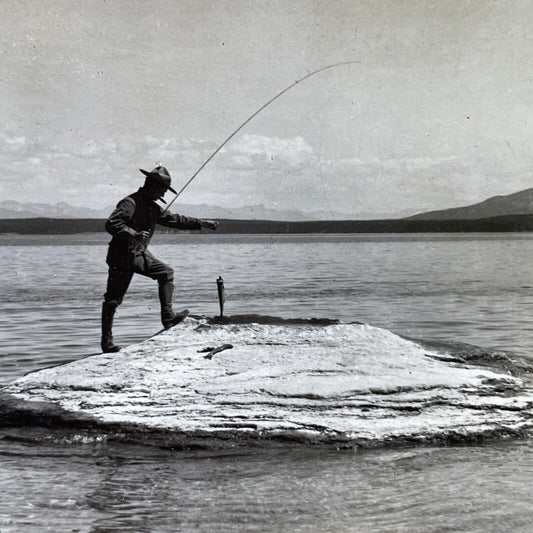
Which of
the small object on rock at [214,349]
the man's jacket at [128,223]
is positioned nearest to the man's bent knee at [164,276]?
the man's jacket at [128,223]

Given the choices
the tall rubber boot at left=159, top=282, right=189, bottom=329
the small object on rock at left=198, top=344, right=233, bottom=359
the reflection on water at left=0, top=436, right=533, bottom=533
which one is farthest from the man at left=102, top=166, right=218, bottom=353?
the reflection on water at left=0, top=436, right=533, bottom=533

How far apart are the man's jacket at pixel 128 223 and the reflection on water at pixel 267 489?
2.52 metres

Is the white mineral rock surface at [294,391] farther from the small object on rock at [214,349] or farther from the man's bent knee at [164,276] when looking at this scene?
the man's bent knee at [164,276]

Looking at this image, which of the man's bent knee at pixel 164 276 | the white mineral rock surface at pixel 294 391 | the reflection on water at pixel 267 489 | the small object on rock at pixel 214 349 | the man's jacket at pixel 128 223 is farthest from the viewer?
the man's bent knee at pixel 164 276

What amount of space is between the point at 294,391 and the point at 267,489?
4.68 feet

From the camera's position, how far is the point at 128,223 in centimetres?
780

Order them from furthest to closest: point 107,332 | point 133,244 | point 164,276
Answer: point 164,276
point 107,332
point 133,244

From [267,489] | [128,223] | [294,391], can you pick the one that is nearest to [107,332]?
[128,223]

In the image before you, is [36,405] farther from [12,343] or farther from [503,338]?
[503,338]

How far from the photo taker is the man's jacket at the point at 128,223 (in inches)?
300

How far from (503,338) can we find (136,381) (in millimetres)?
7313

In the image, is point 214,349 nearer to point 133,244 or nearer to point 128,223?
point 133,244

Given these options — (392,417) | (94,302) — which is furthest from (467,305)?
(392,417)

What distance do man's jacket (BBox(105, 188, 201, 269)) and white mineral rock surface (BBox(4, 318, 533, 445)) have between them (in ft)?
3.35
